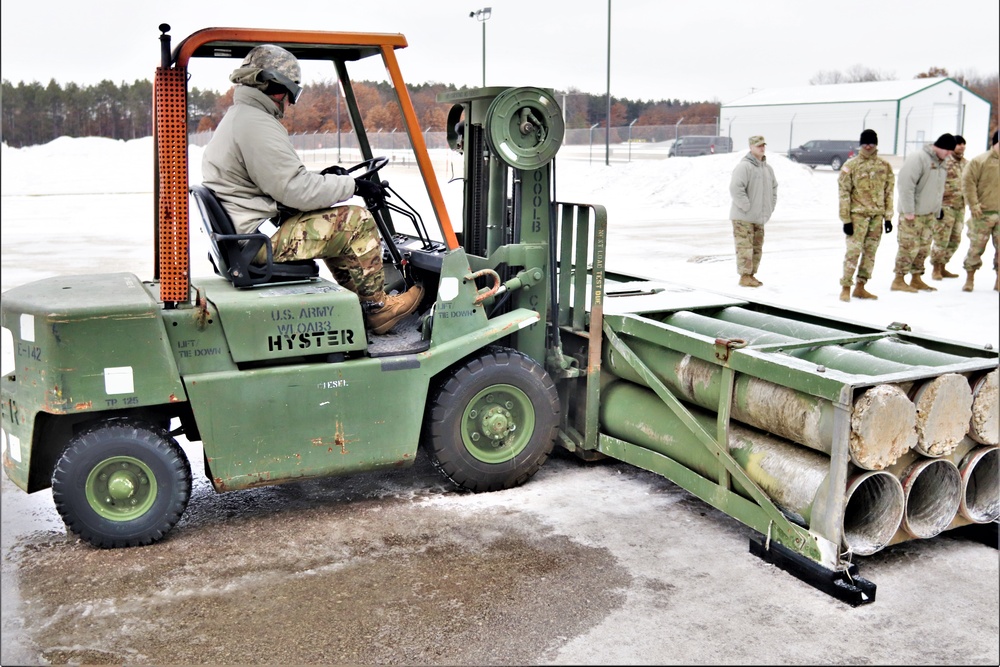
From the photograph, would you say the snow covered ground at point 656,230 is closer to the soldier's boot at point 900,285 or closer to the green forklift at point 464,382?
the soldier's boot at point 900,285

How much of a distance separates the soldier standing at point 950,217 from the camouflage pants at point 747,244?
2.08 metres

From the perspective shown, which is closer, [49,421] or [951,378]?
[951,378]

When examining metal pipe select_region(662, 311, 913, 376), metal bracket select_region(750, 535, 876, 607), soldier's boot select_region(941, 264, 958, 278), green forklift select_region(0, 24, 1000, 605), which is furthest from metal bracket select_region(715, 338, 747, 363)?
soldier's boot select_region(941, 264, 958, 278)

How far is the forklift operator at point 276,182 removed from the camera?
4.75 metres

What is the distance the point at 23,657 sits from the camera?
3.69 metres

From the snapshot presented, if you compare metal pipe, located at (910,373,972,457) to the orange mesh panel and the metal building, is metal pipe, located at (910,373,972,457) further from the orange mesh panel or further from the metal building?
the metal building

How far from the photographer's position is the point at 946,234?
41.5 feet

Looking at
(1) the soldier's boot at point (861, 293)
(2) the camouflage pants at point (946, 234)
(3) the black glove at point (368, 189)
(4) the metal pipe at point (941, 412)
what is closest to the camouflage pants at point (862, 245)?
(1) the soldier's boot at point (861, 293)

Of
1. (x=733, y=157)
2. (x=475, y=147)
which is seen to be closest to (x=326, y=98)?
(x=475, y=147)

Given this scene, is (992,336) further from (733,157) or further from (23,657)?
(733,157)

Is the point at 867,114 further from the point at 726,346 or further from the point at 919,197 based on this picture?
the point at 726,346

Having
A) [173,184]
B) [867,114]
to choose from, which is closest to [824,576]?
[173,184]

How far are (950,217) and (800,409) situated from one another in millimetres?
9319

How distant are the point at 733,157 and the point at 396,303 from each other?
27.1 metres
